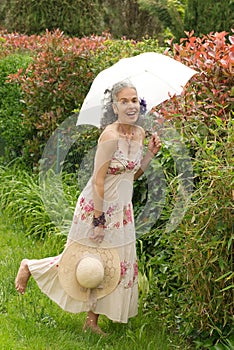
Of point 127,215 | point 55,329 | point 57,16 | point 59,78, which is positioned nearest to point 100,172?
point 127,215

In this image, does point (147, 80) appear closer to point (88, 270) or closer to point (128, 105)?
point (128, 105)

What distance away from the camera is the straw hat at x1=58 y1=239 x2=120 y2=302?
416cm

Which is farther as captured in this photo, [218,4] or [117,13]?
[117,13]

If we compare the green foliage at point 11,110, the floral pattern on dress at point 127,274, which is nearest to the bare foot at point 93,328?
the floral pattern on dress at point 127,274

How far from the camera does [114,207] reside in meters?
4.19

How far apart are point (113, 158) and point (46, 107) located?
3.40 metres

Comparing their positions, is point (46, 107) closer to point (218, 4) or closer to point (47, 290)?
point (47, 290)

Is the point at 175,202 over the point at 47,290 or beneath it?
over

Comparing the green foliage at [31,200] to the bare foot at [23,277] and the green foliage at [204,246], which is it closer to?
the bare foot at [23,277]

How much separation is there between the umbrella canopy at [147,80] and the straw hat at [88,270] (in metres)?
0.87

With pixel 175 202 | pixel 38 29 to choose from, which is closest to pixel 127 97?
pixel 175 202

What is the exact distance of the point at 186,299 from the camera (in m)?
4.16

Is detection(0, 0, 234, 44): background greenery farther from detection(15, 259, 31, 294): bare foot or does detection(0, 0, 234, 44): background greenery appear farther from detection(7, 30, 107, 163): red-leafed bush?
detection(15, 259, 31, 294): bare foot

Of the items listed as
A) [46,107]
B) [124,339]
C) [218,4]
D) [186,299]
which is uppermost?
[218,4]
